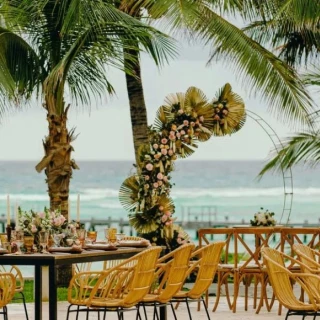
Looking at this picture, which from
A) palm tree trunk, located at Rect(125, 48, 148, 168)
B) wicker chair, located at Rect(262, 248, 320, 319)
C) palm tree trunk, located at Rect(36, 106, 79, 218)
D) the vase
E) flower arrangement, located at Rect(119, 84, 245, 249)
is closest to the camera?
wicker chair, located at Rect(262, 248, 320, 319)

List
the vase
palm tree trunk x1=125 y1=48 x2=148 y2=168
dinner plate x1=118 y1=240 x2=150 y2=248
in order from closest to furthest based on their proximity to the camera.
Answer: the vase → dinner plate x1=118 y1=240 x2=150 y2=248 → palm tree trunk x1=125 y1=48 x2=148 y2=168

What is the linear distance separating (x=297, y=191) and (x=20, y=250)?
52542 millimetres

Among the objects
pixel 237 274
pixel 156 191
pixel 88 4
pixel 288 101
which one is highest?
pixel 88 4

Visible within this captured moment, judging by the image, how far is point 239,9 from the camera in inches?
545

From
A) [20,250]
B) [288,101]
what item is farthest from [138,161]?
[20,250]

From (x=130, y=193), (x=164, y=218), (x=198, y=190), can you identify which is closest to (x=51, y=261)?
(x=164, y=218)

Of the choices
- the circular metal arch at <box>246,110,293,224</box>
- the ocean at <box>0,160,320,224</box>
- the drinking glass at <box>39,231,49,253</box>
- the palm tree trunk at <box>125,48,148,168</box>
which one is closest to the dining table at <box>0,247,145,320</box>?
the drinking glass at <box>39,231,49,253</box>

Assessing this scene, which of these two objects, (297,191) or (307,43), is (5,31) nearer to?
(307,43)

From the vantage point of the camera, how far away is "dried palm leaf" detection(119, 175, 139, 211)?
14.3 m

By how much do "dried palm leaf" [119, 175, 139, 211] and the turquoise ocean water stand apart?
27.7 meters

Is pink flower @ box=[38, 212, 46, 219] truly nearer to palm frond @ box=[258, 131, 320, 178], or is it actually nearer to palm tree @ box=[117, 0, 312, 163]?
palm tree @ box=[117, 0, 312, 163]

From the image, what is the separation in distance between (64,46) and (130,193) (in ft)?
8.56

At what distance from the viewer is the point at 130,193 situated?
14406mm

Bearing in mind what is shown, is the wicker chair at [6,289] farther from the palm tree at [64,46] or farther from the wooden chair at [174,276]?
the palm tree at [64,46]
